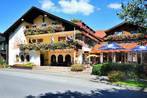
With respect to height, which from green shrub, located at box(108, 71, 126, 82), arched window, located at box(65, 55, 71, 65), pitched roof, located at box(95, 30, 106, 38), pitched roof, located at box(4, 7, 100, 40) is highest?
pitched roof, located at box(4, 7, 100, 40)

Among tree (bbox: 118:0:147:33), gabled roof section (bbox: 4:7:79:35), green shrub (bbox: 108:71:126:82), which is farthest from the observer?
gabled roof section (bbox: 4:7:79:35)

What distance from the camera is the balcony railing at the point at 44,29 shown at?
162ft

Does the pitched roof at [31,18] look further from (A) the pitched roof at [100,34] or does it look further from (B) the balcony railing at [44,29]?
(A) the pitched roof at [100,34]

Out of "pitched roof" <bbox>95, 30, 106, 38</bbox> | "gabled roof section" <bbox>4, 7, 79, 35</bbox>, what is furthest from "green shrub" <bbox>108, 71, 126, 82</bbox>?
"pitched roof" <bbox>95, 30, 106, 38</bbox>

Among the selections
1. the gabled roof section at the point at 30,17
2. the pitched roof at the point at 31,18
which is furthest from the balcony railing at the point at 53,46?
the gabled roof section at the point at 30,17

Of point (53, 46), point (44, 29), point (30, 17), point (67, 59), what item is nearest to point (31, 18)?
point (30, 17)

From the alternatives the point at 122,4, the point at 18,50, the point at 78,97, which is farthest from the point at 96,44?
the point at 78,97

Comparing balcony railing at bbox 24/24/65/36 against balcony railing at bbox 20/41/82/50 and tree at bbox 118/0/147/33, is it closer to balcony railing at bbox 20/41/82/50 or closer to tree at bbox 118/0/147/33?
balcony railing at bbox 20/41/82/50

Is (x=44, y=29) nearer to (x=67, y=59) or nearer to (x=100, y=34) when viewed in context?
(x=67, y=59)

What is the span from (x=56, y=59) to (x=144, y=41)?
29.0 meters

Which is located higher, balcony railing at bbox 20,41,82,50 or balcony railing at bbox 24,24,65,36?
balcony railing at bbox 24,24,65,36

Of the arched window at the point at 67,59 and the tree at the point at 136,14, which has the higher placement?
the tree at the point at 136,14

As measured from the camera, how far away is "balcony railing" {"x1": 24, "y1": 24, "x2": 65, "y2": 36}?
162 ft

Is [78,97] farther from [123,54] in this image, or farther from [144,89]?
[123,54]
